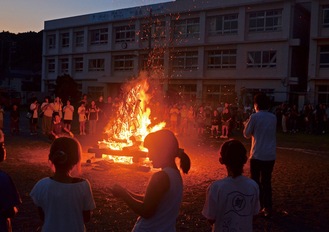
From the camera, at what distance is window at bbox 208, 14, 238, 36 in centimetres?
3819

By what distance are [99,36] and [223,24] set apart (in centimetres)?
1820

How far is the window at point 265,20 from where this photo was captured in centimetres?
3528

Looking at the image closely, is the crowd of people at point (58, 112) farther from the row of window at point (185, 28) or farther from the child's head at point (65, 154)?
the child's head at point (65, 154)

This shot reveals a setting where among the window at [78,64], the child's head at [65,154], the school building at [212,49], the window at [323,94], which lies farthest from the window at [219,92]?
the child's head at [65,154]

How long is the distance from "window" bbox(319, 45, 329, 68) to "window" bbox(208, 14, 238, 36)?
8411 millimetres

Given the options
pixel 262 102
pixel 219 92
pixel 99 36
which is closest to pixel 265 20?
pixel 219 92

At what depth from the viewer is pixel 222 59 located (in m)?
39.0

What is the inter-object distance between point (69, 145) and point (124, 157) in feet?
29.3

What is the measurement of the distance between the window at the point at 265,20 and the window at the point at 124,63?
15396mm

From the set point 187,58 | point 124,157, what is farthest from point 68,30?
point 124,157

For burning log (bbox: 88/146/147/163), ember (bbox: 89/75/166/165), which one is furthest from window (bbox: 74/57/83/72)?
burning log (bbox: 88/146/147/163)

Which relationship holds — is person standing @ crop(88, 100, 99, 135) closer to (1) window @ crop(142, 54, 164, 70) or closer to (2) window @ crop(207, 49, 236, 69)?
(2) window @ crop(207, 49, 236, 69)

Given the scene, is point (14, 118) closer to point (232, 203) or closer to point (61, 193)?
point (61, 193)

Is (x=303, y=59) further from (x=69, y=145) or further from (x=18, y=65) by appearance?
(x=18, y=65)
